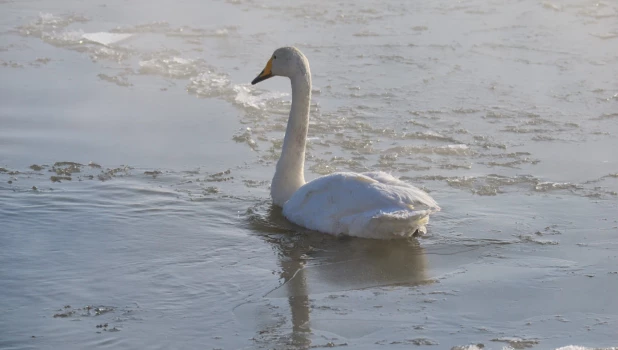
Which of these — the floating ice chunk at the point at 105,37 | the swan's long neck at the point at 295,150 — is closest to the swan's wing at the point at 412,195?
the swan's long neck at the point at 295,150

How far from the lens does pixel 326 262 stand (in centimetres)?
593

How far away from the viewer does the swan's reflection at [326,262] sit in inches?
210

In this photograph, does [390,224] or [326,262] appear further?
[390,224]

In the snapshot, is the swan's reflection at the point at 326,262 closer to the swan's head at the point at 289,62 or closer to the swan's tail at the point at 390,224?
the swan's tail at the point at 390,224

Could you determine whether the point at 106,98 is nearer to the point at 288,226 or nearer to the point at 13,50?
the point at 13,50

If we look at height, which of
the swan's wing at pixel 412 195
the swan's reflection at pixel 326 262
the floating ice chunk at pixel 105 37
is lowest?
the swan's reflection at pixel 326 262

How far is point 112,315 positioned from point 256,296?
856 mm

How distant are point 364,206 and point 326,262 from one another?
577 millimetres

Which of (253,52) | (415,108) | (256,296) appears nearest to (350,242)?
(256,296)

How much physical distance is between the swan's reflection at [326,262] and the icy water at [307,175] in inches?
0.8

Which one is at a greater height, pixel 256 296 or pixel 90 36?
pixel 90 36

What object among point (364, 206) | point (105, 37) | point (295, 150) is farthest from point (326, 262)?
point (105, 37)

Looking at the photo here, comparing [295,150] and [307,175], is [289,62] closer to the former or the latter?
[295,150]

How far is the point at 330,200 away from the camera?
21.2 feet
